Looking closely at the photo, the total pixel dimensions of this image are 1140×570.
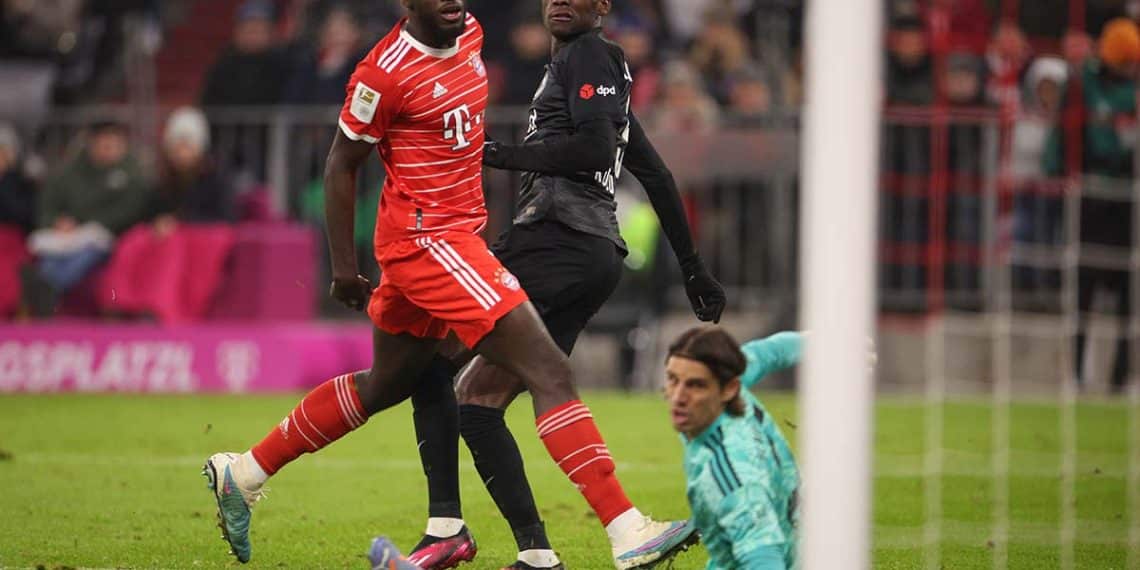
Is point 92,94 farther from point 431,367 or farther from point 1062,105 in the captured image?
point 431,367

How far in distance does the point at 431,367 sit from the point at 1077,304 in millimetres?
9934

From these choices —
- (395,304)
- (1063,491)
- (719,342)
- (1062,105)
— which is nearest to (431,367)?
(395,304)

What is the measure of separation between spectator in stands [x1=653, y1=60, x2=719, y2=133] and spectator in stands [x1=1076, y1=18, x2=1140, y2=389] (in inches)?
126

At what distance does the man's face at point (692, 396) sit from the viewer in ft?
18.4

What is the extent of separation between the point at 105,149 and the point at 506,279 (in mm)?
10700

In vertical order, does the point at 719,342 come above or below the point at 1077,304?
above

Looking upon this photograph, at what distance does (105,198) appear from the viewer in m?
16.2

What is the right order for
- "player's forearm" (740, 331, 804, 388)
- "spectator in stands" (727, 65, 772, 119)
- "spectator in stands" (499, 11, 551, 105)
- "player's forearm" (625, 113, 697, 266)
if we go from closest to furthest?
"player's forearm" (740, 331, 804, 388)
"player's forearm" (625, 113, 697, 266)
"spectator in stands" (727, 65, 772, 119)
"spectator in stands" (499, 11, 551, 105)

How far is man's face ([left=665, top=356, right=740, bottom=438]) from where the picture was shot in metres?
5.60

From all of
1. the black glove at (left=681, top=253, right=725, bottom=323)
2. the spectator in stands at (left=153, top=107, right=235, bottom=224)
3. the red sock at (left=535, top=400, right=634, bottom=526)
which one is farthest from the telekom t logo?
the spectator in stands at (left=153, top=107, right=235, bottom=224)

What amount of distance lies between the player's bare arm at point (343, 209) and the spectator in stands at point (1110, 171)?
31.8ft

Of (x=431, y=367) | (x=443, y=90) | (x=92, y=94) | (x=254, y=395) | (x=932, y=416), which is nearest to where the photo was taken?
(x=443, y=90)

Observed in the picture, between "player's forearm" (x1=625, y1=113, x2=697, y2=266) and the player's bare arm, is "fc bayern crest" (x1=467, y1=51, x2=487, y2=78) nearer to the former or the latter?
the player's bare arm

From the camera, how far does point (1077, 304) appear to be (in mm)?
15672
